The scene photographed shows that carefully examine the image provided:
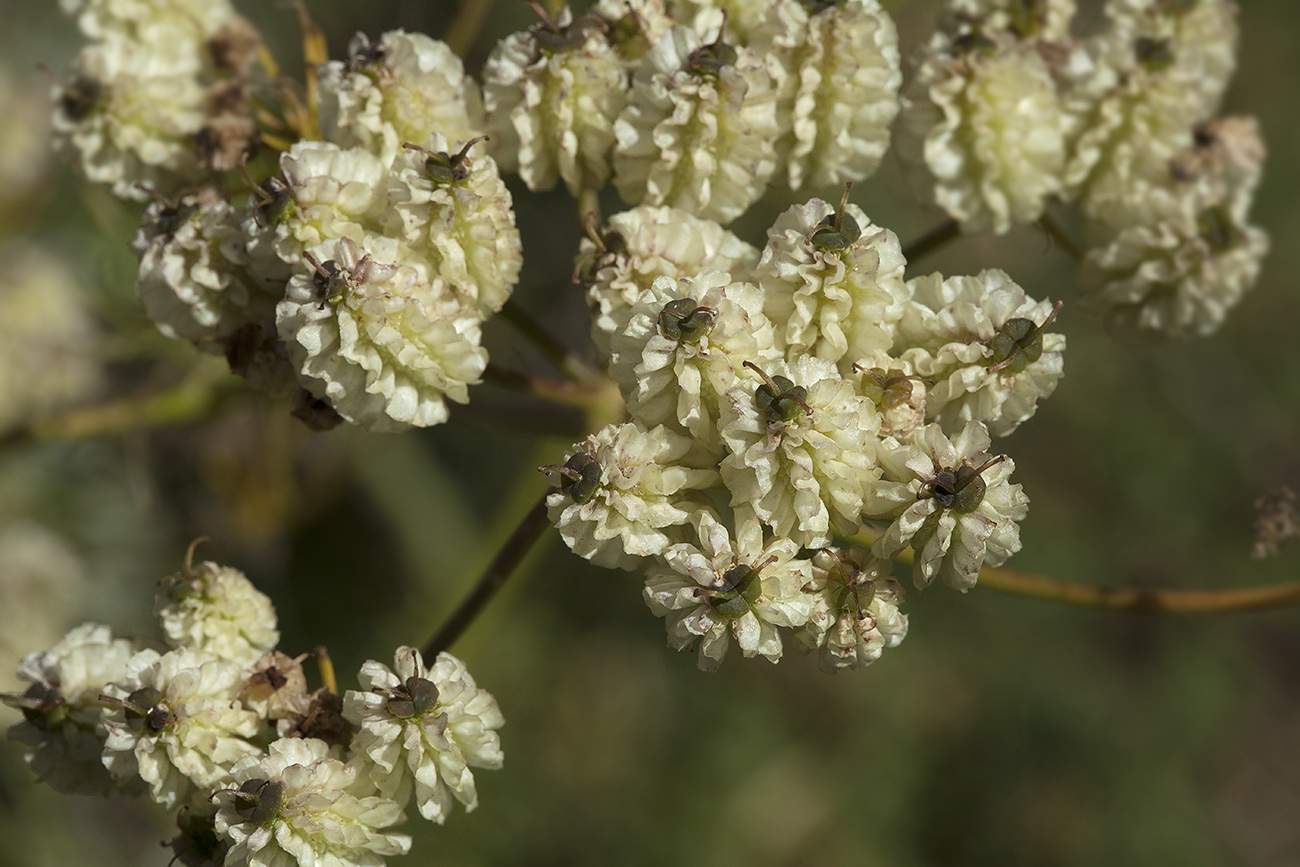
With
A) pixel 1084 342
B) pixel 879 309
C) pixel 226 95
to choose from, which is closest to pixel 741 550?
pixel 879 309

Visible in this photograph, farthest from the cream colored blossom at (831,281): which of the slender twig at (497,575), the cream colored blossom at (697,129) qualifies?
the slender twig at (497,575)

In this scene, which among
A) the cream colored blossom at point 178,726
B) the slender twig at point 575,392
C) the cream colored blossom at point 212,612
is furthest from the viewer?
the slender twig at point 575,392

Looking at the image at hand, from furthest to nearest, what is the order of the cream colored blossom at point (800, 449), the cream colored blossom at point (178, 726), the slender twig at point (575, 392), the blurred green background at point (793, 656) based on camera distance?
the blurred green background at point (793, 656), the slender twig at point (575, 392), the cream colored blossom at point (178, 726), the cream colored blossom at point (800, 449)

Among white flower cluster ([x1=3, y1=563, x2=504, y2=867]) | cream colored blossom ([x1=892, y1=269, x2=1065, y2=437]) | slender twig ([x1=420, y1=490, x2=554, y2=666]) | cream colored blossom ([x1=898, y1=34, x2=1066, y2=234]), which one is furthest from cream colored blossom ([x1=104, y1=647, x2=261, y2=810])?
cream colored blossom ([x1=898, y1=34, x2=1066, y2=234])

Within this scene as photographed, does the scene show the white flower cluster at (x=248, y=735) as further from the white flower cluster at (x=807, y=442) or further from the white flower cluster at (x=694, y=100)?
the white flower cluster at (x=694, y=100)

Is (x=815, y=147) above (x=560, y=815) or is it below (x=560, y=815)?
above

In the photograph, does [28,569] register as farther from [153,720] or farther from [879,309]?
[879,309]

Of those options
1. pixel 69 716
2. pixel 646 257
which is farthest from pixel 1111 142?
pixel 69 716
